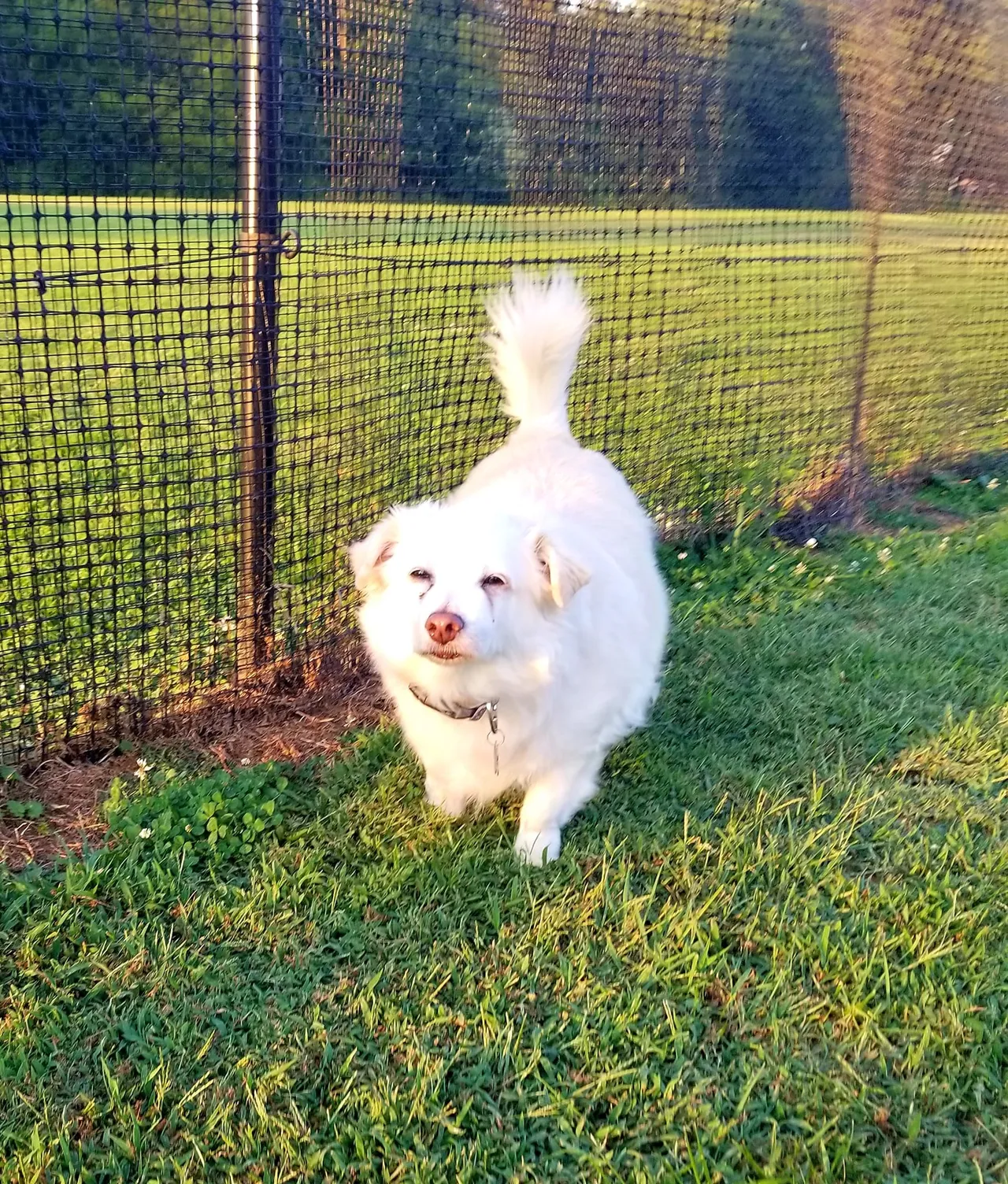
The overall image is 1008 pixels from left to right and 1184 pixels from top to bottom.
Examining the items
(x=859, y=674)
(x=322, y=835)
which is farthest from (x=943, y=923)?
(x=322, y=835)

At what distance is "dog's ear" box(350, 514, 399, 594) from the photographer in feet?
7.61

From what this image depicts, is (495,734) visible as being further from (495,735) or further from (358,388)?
(358,388)

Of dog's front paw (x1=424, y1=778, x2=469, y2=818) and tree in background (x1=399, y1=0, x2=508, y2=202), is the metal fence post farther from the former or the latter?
dog's front paw (x1=424, y1=778, x2=469, y2=818)

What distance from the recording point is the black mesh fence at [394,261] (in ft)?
8.61

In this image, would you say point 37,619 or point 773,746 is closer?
point 37,619

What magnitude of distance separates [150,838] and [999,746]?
2754 millimetres

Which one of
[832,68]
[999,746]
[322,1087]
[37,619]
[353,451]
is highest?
[832,68]

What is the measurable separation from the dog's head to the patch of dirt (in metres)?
0.83

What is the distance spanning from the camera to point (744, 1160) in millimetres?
1794

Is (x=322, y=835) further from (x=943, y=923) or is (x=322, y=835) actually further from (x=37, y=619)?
(x=943, y=923)

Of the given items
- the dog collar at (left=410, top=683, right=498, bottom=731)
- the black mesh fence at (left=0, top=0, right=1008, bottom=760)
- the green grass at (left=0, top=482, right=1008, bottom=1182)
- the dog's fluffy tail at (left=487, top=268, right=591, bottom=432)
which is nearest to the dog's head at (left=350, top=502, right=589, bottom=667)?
the dog collar at (left=410, top=683, right=498, bottom=731)

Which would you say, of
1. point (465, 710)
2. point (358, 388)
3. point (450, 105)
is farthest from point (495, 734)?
point (450, 105)

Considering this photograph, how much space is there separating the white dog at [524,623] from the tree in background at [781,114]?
2199 mm

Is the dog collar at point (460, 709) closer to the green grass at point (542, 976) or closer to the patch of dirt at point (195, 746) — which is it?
the green grass at point (542, 976)
